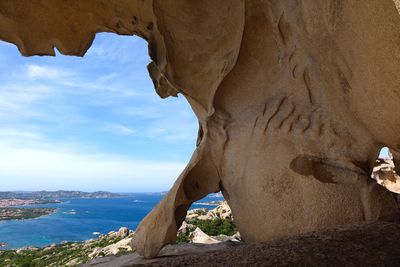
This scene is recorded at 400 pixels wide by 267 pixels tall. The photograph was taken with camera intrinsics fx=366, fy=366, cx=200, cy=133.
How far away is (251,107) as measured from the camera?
400cm

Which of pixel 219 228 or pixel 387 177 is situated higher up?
pixel 387 177

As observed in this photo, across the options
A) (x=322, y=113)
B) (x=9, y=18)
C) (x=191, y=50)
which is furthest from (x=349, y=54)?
(x=9, y=18)

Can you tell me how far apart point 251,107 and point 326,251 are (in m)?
1.70

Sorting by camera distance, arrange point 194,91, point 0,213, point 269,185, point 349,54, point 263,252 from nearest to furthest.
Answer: point 349,54, point 263,252, point 269,185, point 194,91, point 0,213

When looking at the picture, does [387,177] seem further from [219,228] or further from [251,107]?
[219,228]

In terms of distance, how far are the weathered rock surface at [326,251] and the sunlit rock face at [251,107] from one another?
0.73 ft

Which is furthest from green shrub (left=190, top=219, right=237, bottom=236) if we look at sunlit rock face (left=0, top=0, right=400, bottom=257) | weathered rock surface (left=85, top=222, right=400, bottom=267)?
weathered rock surface (left=85, top=222, right=400, bottom=267)

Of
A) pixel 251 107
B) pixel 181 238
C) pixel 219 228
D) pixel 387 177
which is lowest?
pixel 181 238

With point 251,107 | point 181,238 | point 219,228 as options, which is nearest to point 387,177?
point 251,107

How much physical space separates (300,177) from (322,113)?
2.12 feet

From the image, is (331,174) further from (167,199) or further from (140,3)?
(140,3)

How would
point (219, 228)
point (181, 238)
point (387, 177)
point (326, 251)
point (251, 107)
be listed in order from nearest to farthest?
1. point (326, 251)
2. point (251, 107)
3. point (387, 177)
4. point (181, 238)
5. point (219, 228)

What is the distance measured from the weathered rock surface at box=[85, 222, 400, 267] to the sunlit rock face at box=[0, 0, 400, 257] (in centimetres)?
22

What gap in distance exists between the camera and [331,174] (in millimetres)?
3416
